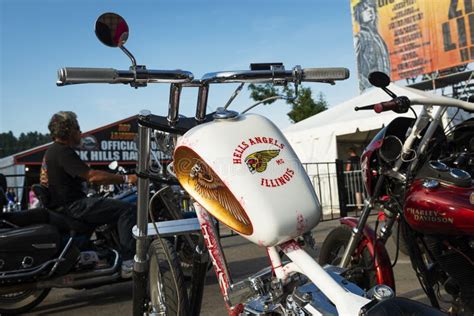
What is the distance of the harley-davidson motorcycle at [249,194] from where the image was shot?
1.54 meters

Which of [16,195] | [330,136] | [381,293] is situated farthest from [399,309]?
[330,136]

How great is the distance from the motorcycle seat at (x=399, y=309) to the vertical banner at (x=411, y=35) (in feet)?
60.4

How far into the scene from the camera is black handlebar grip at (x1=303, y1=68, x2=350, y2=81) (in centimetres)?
228

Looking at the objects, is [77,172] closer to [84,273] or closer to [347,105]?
[84,273]

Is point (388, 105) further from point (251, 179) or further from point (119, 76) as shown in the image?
point (119, 76)

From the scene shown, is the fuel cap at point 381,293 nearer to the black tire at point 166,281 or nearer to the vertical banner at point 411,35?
the black tire at point 166,281

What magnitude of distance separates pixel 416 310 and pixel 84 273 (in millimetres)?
3840

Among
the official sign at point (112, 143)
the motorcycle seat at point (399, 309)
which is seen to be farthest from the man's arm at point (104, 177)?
the official sign at point (112, 143)

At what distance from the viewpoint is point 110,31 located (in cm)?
207

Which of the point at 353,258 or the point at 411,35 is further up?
the point at 411,35

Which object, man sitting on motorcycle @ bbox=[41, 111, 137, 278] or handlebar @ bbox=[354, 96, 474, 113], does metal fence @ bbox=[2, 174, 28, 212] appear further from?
handlebar @ bbox=[354, 96, 474, 113]

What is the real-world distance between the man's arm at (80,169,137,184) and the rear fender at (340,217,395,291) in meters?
2.72

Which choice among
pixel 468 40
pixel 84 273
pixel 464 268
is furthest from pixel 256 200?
pixel 468 40

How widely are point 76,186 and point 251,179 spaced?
3.74 m
